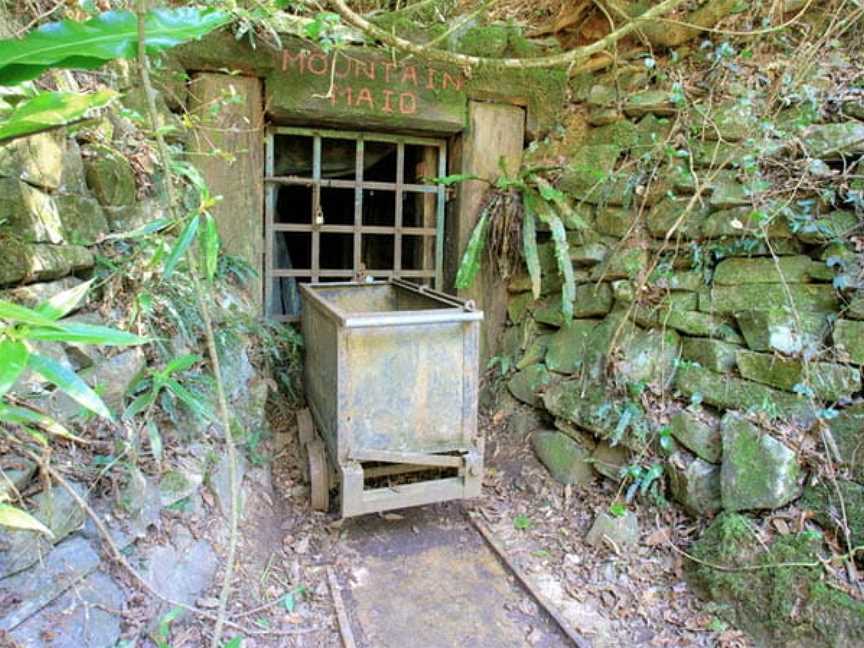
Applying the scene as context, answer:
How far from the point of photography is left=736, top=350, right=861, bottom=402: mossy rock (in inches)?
80.7

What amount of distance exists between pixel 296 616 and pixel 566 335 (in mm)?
2045

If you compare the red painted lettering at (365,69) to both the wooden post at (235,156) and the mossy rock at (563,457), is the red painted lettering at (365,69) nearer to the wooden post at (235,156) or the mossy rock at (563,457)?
the wooden post at (235,156)

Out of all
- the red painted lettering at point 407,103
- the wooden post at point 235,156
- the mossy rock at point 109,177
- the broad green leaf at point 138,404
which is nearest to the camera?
the broad green leaf at point 138,404

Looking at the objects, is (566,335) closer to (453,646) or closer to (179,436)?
(453,646)

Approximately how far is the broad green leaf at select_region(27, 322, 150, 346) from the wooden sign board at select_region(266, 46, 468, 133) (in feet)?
8.06

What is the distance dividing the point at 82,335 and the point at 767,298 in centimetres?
259

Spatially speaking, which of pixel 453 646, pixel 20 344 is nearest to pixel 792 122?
pixel 453 646

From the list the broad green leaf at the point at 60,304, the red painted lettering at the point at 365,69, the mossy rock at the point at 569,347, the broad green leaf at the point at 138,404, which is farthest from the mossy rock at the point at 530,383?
the broad green leaf at the point at 60,304

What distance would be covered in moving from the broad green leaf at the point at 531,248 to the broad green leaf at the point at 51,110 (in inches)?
103

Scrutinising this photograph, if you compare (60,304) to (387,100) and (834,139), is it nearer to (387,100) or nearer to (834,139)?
(387,100)

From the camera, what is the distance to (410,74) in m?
3.20

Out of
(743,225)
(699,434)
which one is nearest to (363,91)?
(743,225)

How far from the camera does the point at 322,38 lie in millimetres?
2730

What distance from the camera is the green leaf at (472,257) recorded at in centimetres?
329
